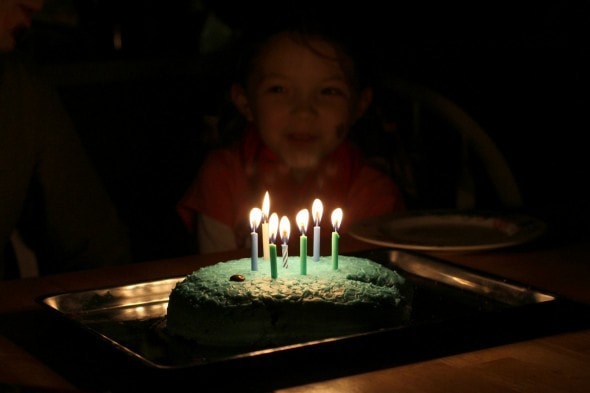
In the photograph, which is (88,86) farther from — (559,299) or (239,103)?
(559,299)

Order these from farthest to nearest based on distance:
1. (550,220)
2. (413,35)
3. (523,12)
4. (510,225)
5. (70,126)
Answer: (523,12)
(413,35)
(70,126)
(550,220)
(510,225)

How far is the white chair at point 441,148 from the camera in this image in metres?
2.32

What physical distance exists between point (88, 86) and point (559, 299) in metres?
1.66

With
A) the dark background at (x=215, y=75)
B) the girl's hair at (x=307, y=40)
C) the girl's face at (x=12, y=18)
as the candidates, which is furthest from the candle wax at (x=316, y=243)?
the girl's face at (x=12, y=18)

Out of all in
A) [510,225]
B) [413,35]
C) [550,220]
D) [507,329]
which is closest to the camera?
[507,329]

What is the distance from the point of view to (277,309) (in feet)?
3.61

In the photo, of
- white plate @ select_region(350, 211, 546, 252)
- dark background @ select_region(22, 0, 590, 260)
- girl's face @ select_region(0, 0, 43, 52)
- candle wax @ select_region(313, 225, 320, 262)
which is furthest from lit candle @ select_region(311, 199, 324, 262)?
girl's face @ select_region(0, 0, 43, 52)

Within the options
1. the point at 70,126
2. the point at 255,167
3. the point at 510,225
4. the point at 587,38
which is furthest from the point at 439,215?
the point at 587,38

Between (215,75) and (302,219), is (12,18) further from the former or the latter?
(302,219)

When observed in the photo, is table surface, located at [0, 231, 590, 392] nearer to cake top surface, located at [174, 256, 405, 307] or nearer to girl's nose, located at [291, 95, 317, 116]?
cake top surface, located at [174, 256, 405, 307]

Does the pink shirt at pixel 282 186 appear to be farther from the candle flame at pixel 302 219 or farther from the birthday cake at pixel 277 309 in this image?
the birthday cake at pixel 277 309

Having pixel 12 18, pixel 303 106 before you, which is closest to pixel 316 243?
pixel 303 106

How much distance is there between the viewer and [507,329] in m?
1.13

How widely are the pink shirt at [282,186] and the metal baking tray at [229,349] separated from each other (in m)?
0.89
